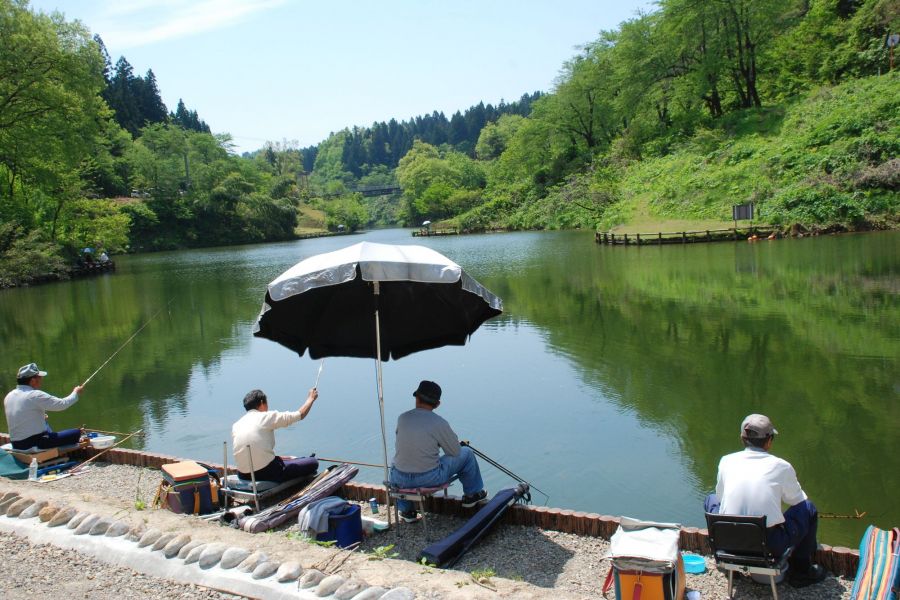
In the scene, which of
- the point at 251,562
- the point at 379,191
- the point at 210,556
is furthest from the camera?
the point at 379,191

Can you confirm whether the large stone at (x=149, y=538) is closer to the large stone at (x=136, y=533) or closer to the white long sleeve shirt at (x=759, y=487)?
the large stone at (x=136, y=533)

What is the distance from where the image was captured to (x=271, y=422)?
22.2 feet

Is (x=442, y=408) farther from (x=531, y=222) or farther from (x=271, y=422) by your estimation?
(x=531, y=222)

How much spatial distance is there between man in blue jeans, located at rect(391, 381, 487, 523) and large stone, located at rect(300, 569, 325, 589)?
1566 millimetres

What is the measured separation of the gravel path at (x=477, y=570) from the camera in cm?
488

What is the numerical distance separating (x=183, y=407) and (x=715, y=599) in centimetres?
1041

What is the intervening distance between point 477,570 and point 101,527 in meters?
3.05

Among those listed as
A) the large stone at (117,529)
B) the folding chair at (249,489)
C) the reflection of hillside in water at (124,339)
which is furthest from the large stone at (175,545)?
the reflection of hillside in water at (124,339)

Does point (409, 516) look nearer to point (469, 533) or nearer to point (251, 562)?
point (469, 533)

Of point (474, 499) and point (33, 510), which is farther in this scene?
point (474, 499)

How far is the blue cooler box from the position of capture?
5969 mm

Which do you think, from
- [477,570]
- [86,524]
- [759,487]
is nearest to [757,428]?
[759,487]

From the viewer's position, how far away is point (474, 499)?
255 inches

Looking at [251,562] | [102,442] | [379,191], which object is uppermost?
[379,191]
